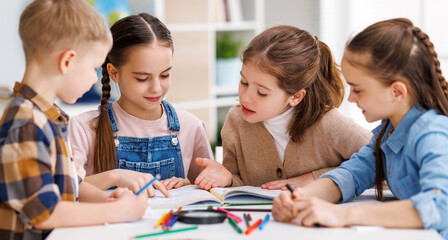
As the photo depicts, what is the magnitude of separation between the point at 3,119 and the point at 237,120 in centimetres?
89

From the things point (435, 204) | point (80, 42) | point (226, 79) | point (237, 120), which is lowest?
point (226, 79)

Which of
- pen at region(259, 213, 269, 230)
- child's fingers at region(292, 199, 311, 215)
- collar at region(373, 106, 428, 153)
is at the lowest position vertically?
pen at region(259, 213, 269, 230)

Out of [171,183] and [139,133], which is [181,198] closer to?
[171,183]

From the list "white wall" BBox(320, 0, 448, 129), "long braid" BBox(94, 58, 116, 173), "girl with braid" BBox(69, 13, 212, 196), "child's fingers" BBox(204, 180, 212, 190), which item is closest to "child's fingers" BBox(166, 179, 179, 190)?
"girl with braid" BBox(69, 13, 212, 196)

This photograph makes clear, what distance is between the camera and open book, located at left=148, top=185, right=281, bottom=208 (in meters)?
1.36

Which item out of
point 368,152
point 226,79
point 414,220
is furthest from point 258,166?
point 226,79

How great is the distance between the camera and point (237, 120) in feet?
5.99

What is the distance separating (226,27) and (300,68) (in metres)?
2.51

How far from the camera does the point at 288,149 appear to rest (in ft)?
5.62

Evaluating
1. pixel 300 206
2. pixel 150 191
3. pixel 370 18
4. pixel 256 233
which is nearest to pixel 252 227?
pixel 256 233

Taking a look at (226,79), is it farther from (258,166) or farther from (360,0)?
(258,166)

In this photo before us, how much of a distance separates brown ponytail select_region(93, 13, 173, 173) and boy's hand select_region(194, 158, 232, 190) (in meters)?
0.31

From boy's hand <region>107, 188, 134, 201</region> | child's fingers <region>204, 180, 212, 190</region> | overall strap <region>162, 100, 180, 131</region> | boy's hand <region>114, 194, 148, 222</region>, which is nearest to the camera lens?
boy's hand <region>114, 194, 148, 222</region>

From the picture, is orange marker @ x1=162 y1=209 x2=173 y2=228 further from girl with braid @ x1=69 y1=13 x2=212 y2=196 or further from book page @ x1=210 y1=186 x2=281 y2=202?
girl with braid @ x1=69 y1=13 x2=212 y2=196
